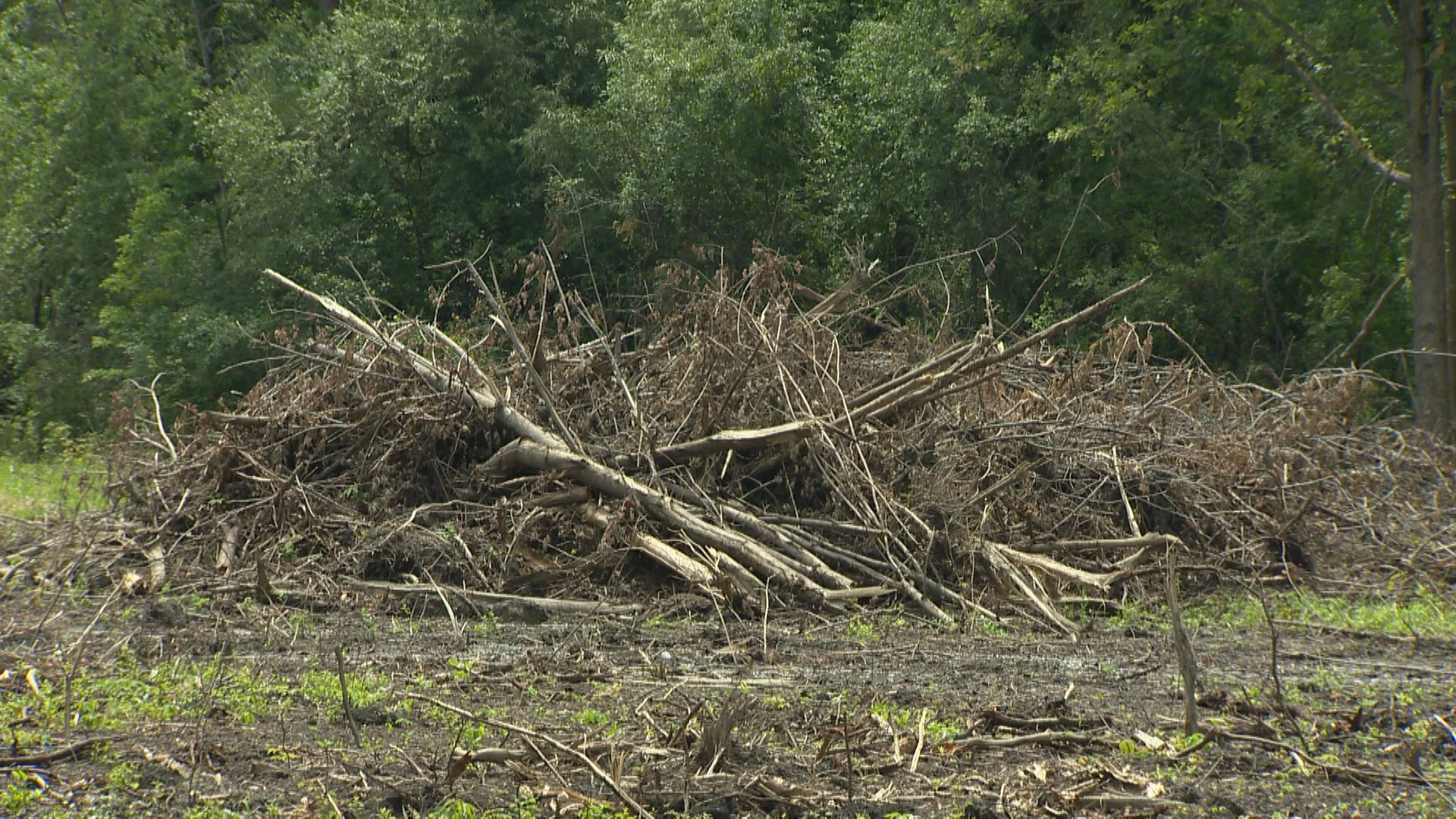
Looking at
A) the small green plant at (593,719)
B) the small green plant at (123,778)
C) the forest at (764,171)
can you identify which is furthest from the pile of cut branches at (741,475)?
the forest at (764,171)

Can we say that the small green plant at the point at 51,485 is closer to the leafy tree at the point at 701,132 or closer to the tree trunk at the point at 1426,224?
the leafy tree at the point at 701,132

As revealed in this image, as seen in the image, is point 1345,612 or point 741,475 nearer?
point 1345,612

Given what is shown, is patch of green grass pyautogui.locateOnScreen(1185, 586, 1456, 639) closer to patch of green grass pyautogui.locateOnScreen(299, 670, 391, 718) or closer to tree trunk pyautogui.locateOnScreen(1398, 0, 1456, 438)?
patch of green grass pyautogui.locateOnScreen(299, 670, 391, 718)

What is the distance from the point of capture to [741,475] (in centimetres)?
867

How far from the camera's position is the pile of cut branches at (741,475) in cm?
797

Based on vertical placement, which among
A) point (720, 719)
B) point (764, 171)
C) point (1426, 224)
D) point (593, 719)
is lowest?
point (764, 171)

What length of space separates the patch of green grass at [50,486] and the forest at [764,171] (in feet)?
12.9

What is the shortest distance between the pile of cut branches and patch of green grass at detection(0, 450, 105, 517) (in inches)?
27.7

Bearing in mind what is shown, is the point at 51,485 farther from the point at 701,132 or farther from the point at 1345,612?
the point at 1345,612

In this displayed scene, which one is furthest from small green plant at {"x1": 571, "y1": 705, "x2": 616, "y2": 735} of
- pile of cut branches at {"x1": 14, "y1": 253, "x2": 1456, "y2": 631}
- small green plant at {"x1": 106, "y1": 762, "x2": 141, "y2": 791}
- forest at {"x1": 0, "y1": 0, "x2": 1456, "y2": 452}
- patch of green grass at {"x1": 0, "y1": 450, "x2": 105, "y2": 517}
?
forest at {"x1": 0, "y1": 0, "x2": 1456, "y2": 452}

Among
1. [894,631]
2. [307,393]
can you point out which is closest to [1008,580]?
[894,631]

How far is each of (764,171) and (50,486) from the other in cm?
1274

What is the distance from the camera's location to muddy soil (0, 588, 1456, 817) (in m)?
4.04

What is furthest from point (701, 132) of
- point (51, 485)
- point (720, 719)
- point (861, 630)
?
point (720, 719)
